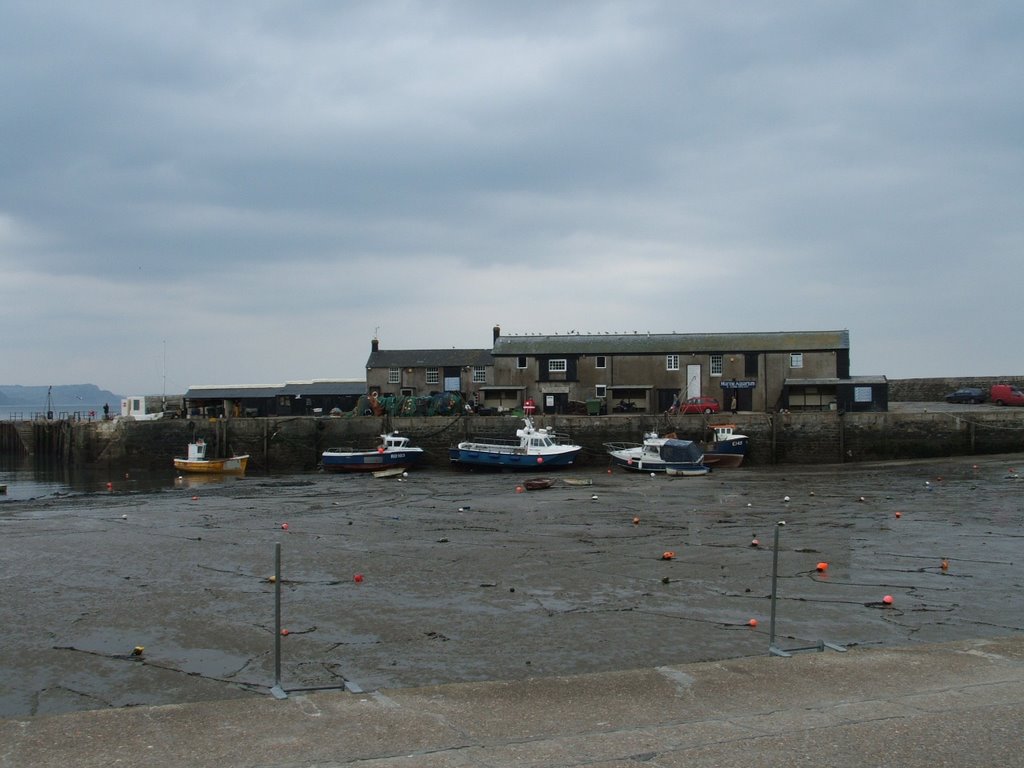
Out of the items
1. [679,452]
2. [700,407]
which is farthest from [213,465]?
[700,407]

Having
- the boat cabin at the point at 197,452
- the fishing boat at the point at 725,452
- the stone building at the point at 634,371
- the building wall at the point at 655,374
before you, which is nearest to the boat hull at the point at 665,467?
the fishing boat at the point at 725,452

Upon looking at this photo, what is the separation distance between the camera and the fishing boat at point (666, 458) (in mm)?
38094

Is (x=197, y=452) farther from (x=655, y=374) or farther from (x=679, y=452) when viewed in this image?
(x=655, y=374)

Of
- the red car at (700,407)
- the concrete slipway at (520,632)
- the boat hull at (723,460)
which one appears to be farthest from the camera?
the red car at (700,407)

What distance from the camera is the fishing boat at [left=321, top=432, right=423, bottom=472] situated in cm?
4278

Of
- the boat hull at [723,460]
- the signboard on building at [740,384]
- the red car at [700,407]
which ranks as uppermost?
the signboard on building at [740,384]

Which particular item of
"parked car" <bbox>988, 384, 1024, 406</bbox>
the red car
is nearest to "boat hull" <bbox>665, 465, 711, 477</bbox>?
the red car

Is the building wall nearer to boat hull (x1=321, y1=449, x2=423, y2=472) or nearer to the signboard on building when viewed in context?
the signboard on building

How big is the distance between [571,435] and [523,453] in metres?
4.51

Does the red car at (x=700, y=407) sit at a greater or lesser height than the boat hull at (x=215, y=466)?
greater

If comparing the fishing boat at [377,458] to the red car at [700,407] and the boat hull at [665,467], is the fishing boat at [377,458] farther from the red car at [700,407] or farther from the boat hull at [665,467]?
the red car at [700,407]

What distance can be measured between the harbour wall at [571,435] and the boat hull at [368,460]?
8.58 feet

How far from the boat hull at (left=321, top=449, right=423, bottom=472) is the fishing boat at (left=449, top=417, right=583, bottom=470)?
2298 millimetres

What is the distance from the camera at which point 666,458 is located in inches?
1516
